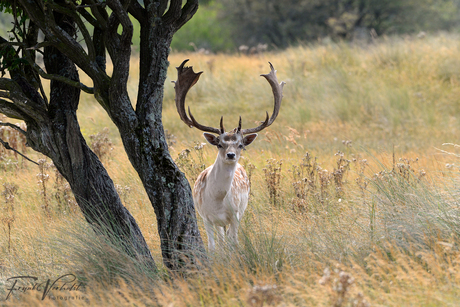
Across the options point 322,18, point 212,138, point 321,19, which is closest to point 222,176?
point 212,138

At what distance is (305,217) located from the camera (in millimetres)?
5199

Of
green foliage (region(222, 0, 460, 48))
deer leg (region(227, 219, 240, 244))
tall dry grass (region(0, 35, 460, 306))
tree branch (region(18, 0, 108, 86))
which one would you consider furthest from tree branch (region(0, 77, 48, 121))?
green foliage (region(222, 0, 460, 48))

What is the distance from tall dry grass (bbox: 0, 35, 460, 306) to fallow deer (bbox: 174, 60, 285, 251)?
0.30 meters

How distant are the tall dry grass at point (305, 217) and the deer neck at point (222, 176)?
493 millimetres

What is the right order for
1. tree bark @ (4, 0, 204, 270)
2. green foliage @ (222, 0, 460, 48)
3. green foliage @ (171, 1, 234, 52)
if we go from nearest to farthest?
tree bark @ (4, 0, 204, 270)
green foliage @ (222, 0, 460, 48)
green foliage @ (171, 1, 234, 52)

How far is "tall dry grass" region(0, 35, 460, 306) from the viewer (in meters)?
3.47

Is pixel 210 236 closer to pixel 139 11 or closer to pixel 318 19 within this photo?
pixel 139 11

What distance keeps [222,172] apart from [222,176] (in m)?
0.04

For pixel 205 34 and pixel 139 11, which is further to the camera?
pixel 205 34

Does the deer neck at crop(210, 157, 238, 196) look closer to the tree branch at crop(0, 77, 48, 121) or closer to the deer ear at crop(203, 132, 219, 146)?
the deer ear at crop(203, 132, 219, 146)

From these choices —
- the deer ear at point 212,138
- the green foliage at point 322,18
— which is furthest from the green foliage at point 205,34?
the deer ear at point 212,138

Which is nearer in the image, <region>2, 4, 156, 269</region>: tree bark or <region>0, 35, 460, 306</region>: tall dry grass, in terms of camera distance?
<region>0, 35, 460, 306</region>: tall dry grass

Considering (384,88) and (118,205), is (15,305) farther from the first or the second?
(384,88)

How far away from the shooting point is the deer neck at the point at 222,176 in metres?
5.01
